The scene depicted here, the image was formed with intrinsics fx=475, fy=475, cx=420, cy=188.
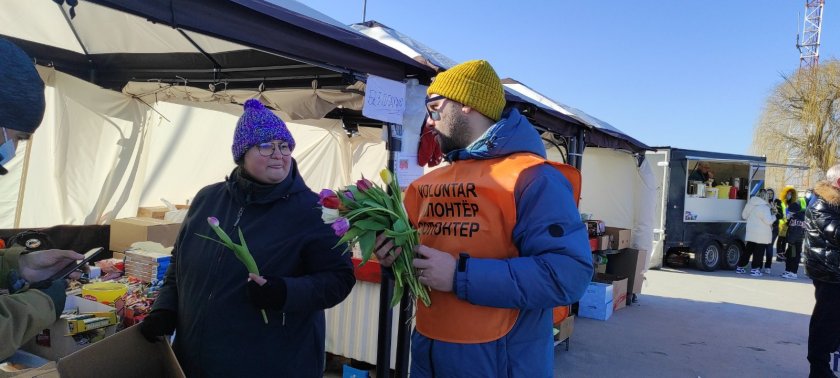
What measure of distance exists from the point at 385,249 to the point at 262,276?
Answer: 51 cm

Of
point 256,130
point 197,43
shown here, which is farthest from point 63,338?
point 197,43

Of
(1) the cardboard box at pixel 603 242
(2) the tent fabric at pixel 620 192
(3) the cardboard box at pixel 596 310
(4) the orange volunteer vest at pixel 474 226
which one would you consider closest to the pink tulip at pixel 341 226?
(4) the orange volunteer vest at pixel 474 226

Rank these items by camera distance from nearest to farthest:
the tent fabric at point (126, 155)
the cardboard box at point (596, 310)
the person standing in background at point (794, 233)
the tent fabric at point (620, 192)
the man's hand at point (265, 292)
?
the man's hand at point (265, 292)
the tent fabric at point (126, 155)
the cardboard box at point (596, 310)
the tent fabric at point (620, 192)
the person standing in background at point (794, 233)

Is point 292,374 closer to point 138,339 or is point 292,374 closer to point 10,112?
point 138,339

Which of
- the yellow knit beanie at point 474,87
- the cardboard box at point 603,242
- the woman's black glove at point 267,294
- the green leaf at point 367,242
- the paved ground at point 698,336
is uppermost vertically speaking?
the yellow knit beanie at point 474,87

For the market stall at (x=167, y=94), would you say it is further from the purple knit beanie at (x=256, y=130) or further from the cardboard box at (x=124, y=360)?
the cardboard box at (x=124, y=360)

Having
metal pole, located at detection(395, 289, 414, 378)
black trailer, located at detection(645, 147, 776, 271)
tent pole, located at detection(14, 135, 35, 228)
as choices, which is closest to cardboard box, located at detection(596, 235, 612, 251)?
black trailer, located at detection(645, 147, 776, 271)

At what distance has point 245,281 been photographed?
1798mm

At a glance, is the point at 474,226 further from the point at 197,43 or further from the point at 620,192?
the point at 620,192

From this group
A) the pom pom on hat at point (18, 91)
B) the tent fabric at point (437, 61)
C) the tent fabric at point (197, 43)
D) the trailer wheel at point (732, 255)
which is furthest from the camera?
the trailer wheel at point (732, 255)

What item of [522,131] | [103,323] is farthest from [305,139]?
[522,131]

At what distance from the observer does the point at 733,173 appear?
12141 mm

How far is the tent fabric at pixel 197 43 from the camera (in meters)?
2.10

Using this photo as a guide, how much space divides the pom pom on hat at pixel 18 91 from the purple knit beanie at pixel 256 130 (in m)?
0.80
